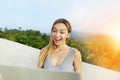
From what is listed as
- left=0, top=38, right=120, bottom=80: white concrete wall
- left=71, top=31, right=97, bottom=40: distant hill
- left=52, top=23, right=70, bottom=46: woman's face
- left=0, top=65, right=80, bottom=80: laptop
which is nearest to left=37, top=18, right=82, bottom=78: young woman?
left=52, top=23, right=70, bottom=46: woman's face

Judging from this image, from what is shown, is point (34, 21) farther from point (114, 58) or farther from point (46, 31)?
point (114, 58)

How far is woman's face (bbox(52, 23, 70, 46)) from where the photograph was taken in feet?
5.41

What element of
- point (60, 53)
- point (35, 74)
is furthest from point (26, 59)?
point (35, 74)

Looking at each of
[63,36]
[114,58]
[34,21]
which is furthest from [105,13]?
[63,36]

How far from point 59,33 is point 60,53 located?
0.40 feet

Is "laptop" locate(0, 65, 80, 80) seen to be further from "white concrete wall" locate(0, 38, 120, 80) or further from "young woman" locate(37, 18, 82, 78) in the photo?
"white concrete wall" locate(0, 38, 120, 80)

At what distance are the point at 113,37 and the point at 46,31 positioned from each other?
19.7 inches

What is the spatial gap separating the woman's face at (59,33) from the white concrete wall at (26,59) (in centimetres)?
36

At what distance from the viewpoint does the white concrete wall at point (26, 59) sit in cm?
203

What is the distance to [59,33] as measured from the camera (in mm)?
1679

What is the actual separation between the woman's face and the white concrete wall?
355mm

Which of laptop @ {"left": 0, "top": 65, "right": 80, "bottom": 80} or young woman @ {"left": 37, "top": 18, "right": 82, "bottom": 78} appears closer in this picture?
laptop @ {"left": 0, "top": 65, "right": 80, "bottom": 80}

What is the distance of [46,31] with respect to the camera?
2.25 meters

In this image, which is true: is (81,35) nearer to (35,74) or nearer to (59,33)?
(59,33)
